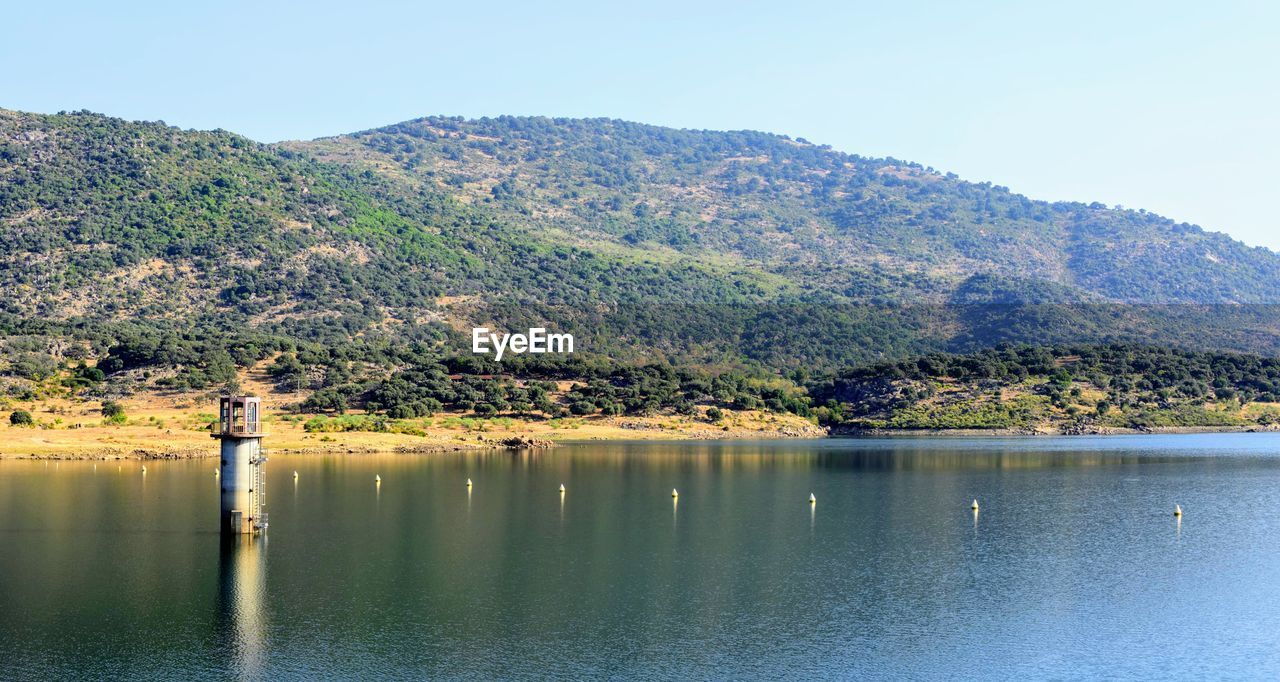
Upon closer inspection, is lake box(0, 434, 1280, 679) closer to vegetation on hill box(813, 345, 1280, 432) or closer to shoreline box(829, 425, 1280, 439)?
shoreline box(829, 425, 1280, 439)

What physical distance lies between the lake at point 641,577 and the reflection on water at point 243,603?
0.54ft

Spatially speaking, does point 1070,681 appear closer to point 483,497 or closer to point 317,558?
point 317,558

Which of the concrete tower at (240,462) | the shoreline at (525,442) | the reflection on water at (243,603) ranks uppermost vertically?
the concrete tower at (240,462)

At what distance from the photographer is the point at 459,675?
39.6 meters

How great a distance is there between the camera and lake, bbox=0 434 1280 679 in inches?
1649

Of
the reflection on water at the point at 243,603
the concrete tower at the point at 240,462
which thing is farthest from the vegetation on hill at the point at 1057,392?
the reflection on water at the point at 243,603

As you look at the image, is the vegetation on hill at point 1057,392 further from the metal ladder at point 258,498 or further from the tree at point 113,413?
the metal ladder at point 258,498

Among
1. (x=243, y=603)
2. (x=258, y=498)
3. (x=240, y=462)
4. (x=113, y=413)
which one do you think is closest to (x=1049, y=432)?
(x=113, y=413)

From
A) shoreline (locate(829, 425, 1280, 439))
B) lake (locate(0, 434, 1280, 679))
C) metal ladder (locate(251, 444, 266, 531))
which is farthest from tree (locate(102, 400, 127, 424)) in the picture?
shoreline (locate(829, 425, 1280, 439))

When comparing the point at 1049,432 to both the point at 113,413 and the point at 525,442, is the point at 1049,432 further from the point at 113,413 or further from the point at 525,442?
the point at 113,413

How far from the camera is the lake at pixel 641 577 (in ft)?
137

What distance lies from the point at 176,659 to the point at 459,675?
963 centimetres

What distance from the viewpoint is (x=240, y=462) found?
2442 inches

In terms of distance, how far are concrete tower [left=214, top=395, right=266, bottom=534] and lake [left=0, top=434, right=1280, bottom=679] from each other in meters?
1.71
